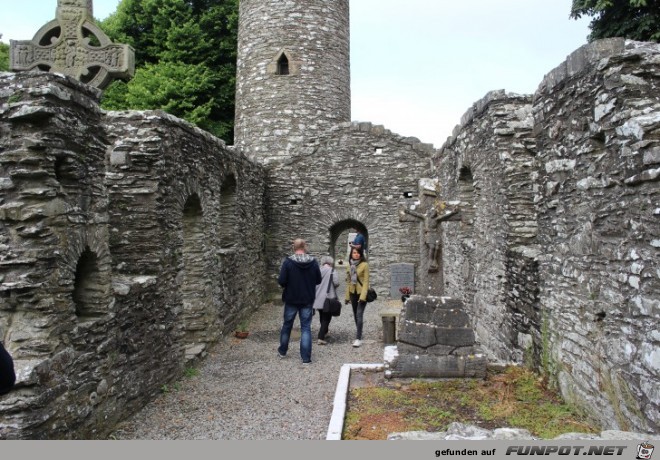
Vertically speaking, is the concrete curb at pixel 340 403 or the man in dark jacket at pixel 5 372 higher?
the man in dark jacket at pixel 5 372

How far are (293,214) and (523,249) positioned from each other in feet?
29.2

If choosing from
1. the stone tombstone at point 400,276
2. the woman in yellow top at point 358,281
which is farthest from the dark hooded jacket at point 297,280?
the stone tombstone at point 400,276

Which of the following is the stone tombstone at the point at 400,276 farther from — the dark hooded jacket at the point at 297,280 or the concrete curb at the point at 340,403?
the concrete curb at the point at 340,403

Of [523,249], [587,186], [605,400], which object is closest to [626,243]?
[587,186]

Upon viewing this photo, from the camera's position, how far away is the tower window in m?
16.2

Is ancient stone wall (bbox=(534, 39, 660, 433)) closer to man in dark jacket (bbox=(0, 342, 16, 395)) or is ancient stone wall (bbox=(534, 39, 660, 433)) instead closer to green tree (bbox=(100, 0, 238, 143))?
man in dark jacket (bbox=(0, 342, 16, 395))

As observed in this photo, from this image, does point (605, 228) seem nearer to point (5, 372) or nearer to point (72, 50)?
point (5, 372)

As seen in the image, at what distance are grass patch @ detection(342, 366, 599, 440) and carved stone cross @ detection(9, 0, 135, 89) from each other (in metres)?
4.51

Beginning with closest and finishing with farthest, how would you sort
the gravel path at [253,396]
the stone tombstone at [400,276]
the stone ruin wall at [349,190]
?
the gravel path at [253,396] < the stone tombstone at [400,276] < the stone ruin wall at [349,190]

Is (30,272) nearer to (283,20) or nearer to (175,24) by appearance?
(283,20)

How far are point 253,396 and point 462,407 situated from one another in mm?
2561

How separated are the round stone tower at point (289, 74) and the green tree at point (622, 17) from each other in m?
6.83

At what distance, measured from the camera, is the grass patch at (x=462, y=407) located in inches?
189

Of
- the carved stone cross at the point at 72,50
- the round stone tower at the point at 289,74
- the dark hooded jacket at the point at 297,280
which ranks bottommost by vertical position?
the dark hooded jacket at the point at 297,280
